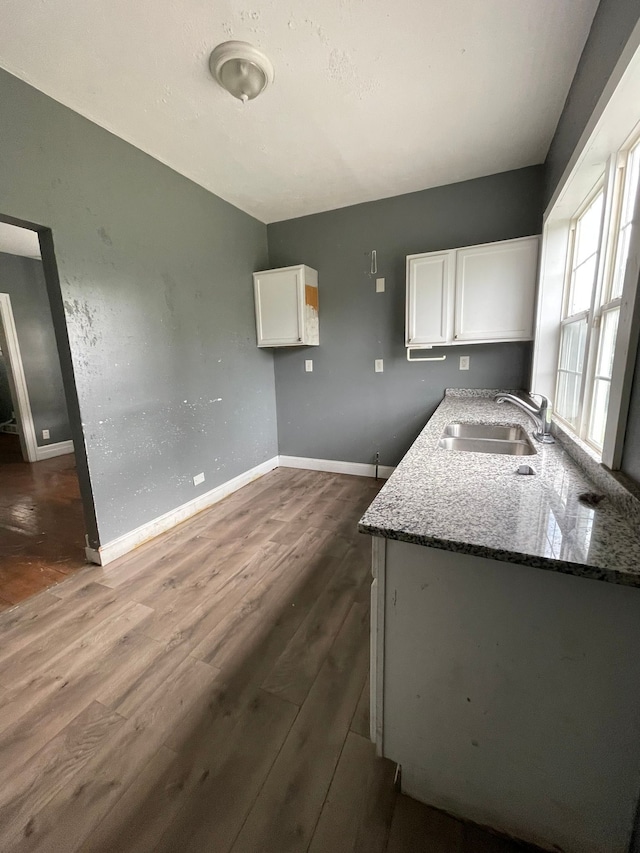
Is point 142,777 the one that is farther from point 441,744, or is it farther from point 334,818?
point 441,744

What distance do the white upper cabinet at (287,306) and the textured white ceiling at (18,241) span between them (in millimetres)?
2206

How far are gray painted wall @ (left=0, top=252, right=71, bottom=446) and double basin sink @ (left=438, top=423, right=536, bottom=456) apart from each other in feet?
15.9

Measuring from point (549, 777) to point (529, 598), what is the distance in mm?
462

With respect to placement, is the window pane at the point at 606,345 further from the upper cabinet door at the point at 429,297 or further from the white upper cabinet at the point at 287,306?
the white upper cabinet at the point at 287,306

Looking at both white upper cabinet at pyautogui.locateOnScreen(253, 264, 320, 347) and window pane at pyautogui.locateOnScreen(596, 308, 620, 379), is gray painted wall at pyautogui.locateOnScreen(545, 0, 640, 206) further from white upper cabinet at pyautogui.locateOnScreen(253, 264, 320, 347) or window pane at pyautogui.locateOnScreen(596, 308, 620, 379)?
white upper cabinet at pyautogui.locateOnScreen(253, 264, 320, 347)

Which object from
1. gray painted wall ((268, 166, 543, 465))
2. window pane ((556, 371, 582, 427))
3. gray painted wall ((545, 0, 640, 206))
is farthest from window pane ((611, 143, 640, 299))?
gray painted wall ((268, 166, 543, 465))

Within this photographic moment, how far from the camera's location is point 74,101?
1.83m

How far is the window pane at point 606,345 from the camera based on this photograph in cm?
140

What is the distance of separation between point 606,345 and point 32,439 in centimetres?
587

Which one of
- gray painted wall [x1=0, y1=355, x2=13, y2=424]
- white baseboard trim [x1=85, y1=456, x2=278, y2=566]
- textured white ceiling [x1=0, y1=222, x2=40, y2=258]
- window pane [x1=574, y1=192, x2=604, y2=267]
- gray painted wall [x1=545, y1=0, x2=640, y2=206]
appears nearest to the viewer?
gray painted wall [x1=545, y1=0, x2=640, y2=206]

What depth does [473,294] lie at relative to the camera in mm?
2639

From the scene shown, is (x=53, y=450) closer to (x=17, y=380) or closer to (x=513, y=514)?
(x=17, y=380)

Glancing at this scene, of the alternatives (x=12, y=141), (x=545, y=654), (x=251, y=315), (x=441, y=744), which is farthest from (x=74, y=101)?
(x=441, y=744)

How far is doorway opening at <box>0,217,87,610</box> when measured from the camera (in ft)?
7.74
